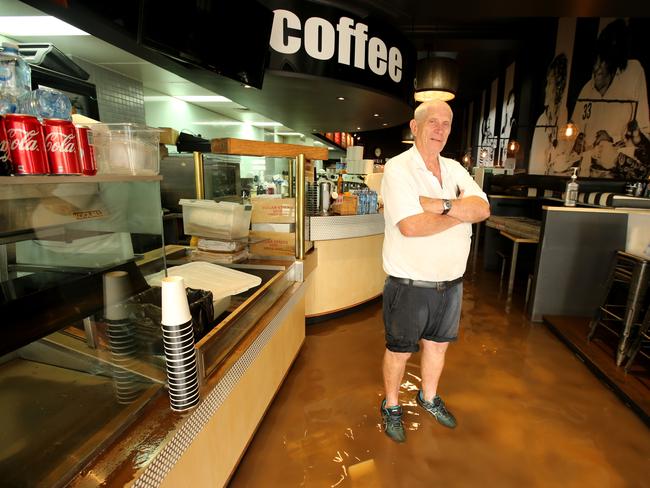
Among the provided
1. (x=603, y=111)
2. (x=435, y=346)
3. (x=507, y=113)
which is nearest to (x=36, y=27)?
(x=435, y=346)

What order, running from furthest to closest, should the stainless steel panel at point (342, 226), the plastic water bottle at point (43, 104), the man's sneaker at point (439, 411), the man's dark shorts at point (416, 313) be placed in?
the stainless steel panel at point (342, 226)
the man's sneaker at point (439, 411)
the man's dark shorts at point (416, 313)
the plastic water bottle at point (43, 104)

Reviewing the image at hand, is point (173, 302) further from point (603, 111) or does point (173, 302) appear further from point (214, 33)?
point (603, 111)

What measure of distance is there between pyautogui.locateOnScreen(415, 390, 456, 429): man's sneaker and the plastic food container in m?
1.65

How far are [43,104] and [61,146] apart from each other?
5.5 inches

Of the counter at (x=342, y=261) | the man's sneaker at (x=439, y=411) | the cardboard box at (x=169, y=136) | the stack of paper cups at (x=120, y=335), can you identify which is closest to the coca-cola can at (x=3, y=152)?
the stack of paper cups at (x=120, y=335)

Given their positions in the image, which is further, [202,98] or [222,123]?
[222,123]

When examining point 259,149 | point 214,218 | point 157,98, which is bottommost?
point 214,218

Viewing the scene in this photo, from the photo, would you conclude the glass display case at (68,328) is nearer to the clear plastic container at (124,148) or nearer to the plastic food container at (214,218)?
the clear plastic container at (124,148)

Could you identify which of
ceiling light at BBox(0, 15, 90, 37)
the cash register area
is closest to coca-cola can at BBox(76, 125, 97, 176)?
the cash register area

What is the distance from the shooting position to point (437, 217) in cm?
180

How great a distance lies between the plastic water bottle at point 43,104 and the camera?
34.0 inches

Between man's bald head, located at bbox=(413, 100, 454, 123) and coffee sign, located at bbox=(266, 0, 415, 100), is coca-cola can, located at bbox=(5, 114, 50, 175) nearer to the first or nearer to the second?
man's bald head, located at bbox=(413, 100, 454, 123)

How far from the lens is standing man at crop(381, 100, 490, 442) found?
1811mm

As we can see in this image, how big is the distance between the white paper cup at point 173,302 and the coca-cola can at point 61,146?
0.38m
